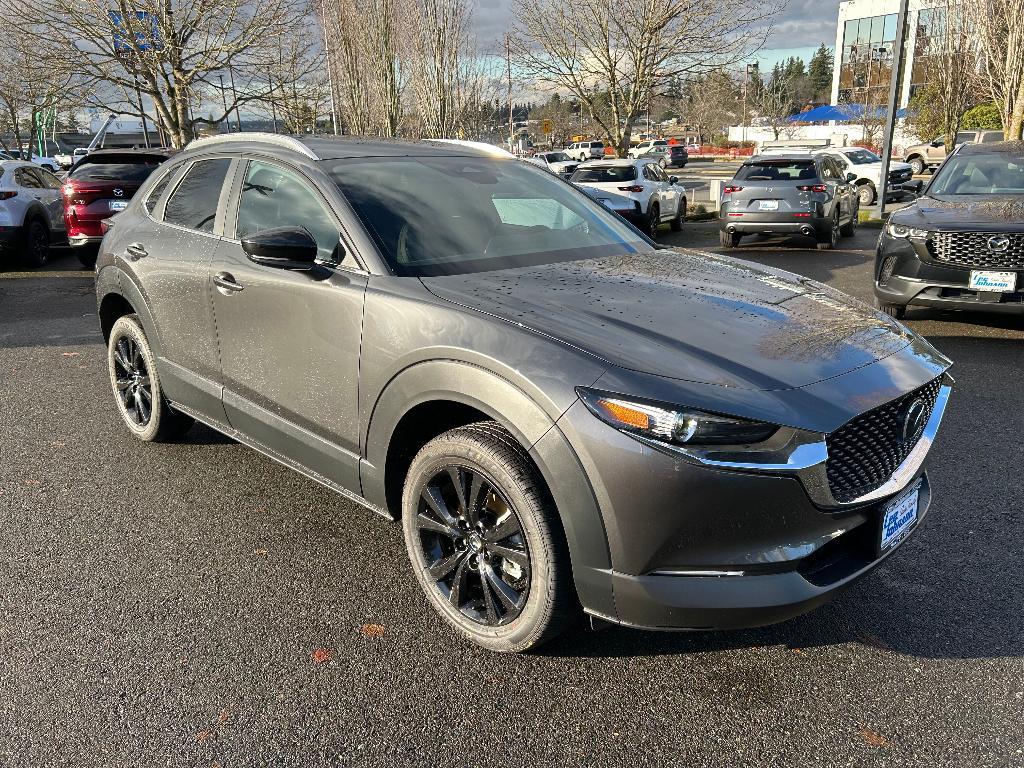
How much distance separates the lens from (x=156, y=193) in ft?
15.2

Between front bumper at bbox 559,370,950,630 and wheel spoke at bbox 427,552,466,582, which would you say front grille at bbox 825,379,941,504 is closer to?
front bumper at bbox 559,370,950,630

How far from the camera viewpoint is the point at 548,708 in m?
2.63

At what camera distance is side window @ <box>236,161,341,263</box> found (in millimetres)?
3381

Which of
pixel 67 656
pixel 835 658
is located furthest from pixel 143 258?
pixel 835 658

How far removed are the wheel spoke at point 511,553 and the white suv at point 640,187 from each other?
1330 centimetres

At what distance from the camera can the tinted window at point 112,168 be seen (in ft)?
39.9

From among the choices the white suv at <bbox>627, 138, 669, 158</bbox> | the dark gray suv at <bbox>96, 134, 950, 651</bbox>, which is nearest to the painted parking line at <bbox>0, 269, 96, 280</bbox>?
the dark gray suv at <bbox>96, 134, 950, 651</bbox>

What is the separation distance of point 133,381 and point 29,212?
9.75 meters

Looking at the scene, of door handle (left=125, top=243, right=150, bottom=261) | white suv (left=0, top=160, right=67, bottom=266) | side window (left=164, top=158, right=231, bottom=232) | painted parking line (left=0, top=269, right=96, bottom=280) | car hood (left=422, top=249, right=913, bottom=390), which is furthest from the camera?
white suv (left=0, top=160, right=67, bottom=266)

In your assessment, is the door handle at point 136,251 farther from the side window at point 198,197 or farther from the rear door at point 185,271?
the side window at point 198,197

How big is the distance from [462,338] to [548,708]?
123cm

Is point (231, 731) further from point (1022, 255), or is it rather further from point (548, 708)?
point (1022, 255)

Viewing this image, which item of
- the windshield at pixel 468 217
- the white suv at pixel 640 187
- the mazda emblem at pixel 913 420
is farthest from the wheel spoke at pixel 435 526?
the white suv at pixel 640 187

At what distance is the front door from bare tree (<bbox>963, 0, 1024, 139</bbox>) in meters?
20.4
